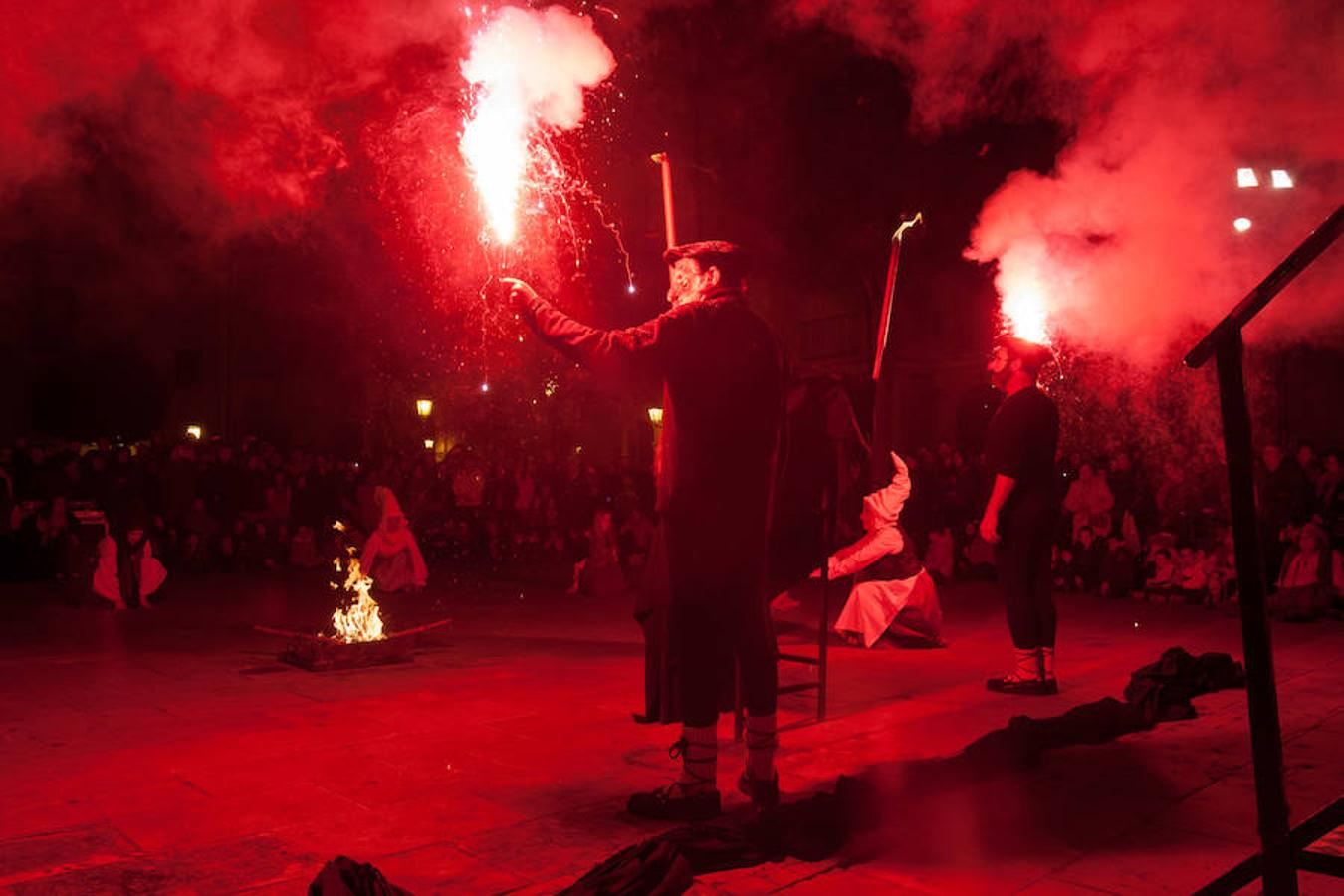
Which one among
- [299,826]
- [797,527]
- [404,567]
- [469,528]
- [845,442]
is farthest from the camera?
[469,528]

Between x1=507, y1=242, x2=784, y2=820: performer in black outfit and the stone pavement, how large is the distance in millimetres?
367

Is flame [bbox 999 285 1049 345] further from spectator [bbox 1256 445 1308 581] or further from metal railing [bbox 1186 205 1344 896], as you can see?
metal railing [bbox 1186 205 1344 896]

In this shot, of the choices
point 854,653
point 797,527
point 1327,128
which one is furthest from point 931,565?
point 797,527

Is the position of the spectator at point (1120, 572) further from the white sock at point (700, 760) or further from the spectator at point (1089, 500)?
the white sock at point (700, 760)

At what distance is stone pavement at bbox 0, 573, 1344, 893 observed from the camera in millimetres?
3484

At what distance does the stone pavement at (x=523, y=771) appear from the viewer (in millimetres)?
3484

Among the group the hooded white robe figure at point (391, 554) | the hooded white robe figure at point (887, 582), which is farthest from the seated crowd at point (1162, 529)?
the hooded white robe figure at point (391, 554)

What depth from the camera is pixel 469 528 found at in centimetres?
1756

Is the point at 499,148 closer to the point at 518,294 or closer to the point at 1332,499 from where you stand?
the point at 518,294

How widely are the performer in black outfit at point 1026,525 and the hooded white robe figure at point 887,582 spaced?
1.74m

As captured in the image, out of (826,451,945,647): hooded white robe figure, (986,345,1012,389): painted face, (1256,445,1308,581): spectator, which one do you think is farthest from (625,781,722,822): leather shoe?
(1256,445,1308,581): spectator

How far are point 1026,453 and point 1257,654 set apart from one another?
12.9 feet

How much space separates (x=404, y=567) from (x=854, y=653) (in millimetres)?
6233

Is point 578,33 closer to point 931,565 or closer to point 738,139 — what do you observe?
point 931,565
